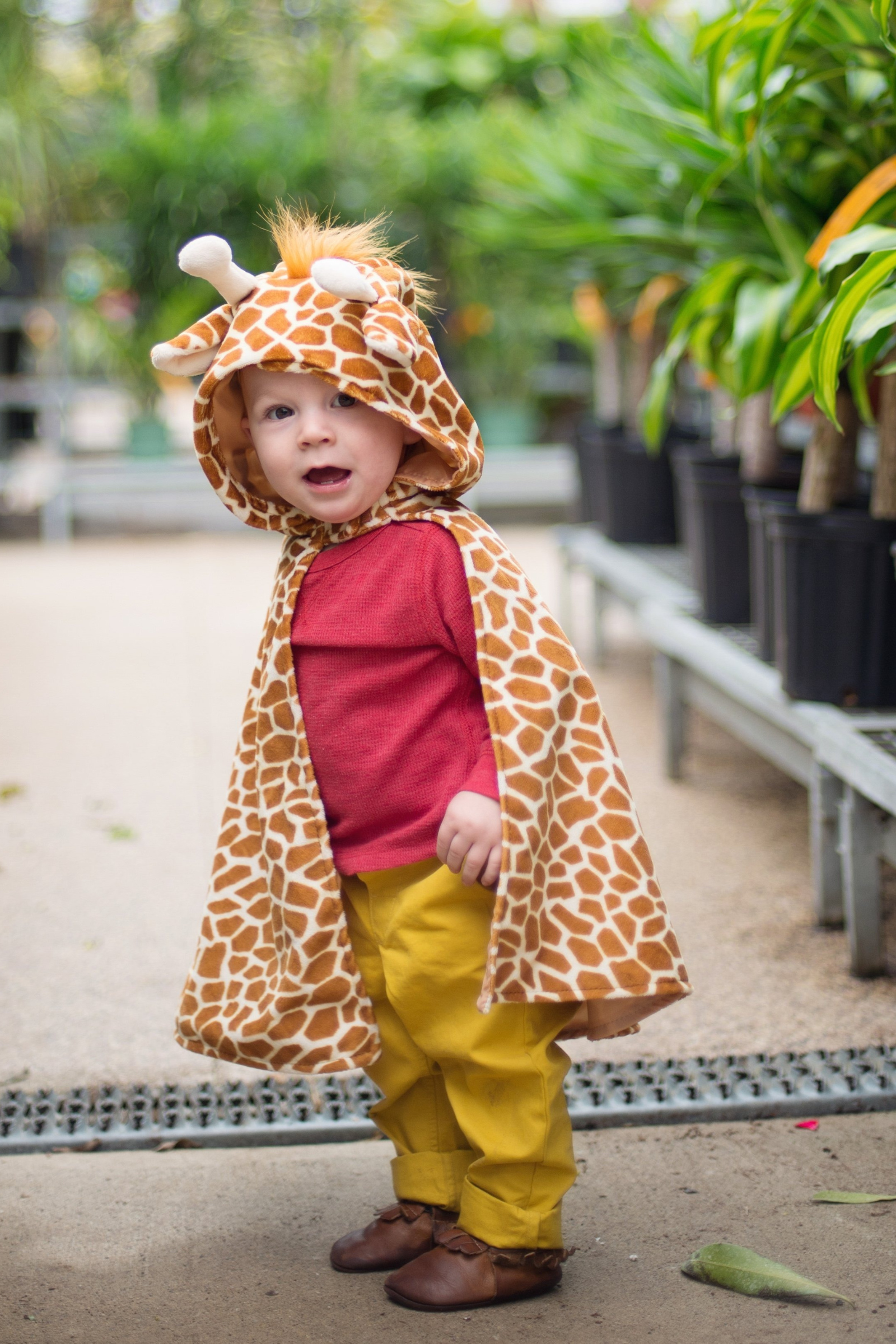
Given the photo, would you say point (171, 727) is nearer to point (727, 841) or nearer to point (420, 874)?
point (727, 841)

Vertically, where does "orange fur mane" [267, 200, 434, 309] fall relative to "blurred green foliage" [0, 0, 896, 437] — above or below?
below

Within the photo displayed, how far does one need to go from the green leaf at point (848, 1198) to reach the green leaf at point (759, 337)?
1.43 meters

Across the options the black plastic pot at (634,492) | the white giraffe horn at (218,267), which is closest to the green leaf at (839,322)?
the white giraffe horn at (218,267)

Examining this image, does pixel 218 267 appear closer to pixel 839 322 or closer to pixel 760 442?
pixel 839 322

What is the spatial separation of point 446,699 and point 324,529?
0.79 ft

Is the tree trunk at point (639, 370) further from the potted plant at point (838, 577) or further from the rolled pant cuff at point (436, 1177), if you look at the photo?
the rolled pant cuff at point (436, 1177)

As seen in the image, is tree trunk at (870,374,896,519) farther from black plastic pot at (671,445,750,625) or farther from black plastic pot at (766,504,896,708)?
black plastic pot at (671,445,750,625)

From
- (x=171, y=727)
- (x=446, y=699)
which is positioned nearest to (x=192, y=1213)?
(x=446, y=699)

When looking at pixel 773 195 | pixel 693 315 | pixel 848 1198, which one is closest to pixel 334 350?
pixel 848 1198

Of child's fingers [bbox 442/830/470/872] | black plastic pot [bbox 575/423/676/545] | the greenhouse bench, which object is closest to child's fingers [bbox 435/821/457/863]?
child's fingers [bbox 442/830/470/872]

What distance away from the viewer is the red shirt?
1488mm

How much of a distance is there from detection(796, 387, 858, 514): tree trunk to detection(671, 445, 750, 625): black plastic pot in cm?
51

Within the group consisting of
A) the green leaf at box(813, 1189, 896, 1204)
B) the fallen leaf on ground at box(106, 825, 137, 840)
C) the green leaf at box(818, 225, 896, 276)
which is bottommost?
the green leaf at box(813, 1189, 896, 1204)

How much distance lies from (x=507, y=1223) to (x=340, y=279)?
974 mm
